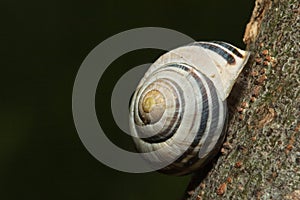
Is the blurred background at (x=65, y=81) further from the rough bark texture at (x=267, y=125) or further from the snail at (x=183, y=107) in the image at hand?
the rough bark texture at (x=267, y=125)

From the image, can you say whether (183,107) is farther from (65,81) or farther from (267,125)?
(65,81)

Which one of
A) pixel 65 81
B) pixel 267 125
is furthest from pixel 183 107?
pixel 65 81

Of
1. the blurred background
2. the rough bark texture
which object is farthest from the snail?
the blurred background

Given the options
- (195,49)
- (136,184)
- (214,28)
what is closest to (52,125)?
(136,184)

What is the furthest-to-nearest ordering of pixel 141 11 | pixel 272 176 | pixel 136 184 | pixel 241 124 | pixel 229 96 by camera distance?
pixel 141 11 < pixel 136 184 < pixel 229 96 < pixel 241 124 < pixel 272 176

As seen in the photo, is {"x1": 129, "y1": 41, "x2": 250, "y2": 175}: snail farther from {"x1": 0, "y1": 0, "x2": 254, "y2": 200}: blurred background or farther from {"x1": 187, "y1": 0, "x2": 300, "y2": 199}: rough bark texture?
{"x1": 0, "y1": 0, "x2": 254, "y2": 200}: blurred background

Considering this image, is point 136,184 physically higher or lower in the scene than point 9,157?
lower

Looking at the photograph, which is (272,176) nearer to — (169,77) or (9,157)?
(169,77)
